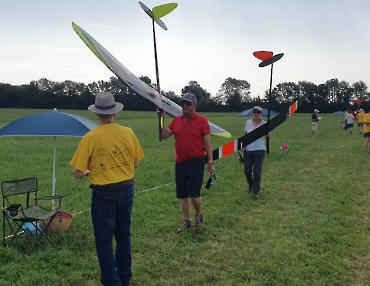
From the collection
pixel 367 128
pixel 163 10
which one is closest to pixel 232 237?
pixel 163 10

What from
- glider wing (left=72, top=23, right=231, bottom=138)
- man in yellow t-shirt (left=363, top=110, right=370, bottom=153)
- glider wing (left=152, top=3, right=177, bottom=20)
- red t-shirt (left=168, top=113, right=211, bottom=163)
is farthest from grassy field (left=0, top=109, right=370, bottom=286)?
man in yellow t-shirt (left=363, top=110, right=370, bottom=153)

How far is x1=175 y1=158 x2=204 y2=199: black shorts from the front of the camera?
5296 millimetres

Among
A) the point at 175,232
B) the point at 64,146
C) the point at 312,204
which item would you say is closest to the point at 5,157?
the point at 64,146

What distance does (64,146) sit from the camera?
15.4 m

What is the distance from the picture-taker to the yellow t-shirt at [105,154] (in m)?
3.45

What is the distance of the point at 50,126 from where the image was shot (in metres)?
4.88

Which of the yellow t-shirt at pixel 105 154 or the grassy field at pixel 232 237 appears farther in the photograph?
the grassy field at pixel 232 237

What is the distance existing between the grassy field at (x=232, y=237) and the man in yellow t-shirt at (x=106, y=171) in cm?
59

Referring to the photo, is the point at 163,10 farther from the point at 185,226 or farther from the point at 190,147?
the point at 185,226

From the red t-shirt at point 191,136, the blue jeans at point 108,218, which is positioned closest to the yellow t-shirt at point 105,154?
the blue jeans at point 108,218

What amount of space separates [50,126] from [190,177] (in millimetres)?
1979

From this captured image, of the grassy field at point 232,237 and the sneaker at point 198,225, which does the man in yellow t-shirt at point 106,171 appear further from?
the sneaker at point 198,225

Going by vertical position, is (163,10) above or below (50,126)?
above

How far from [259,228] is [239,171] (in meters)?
4.71
